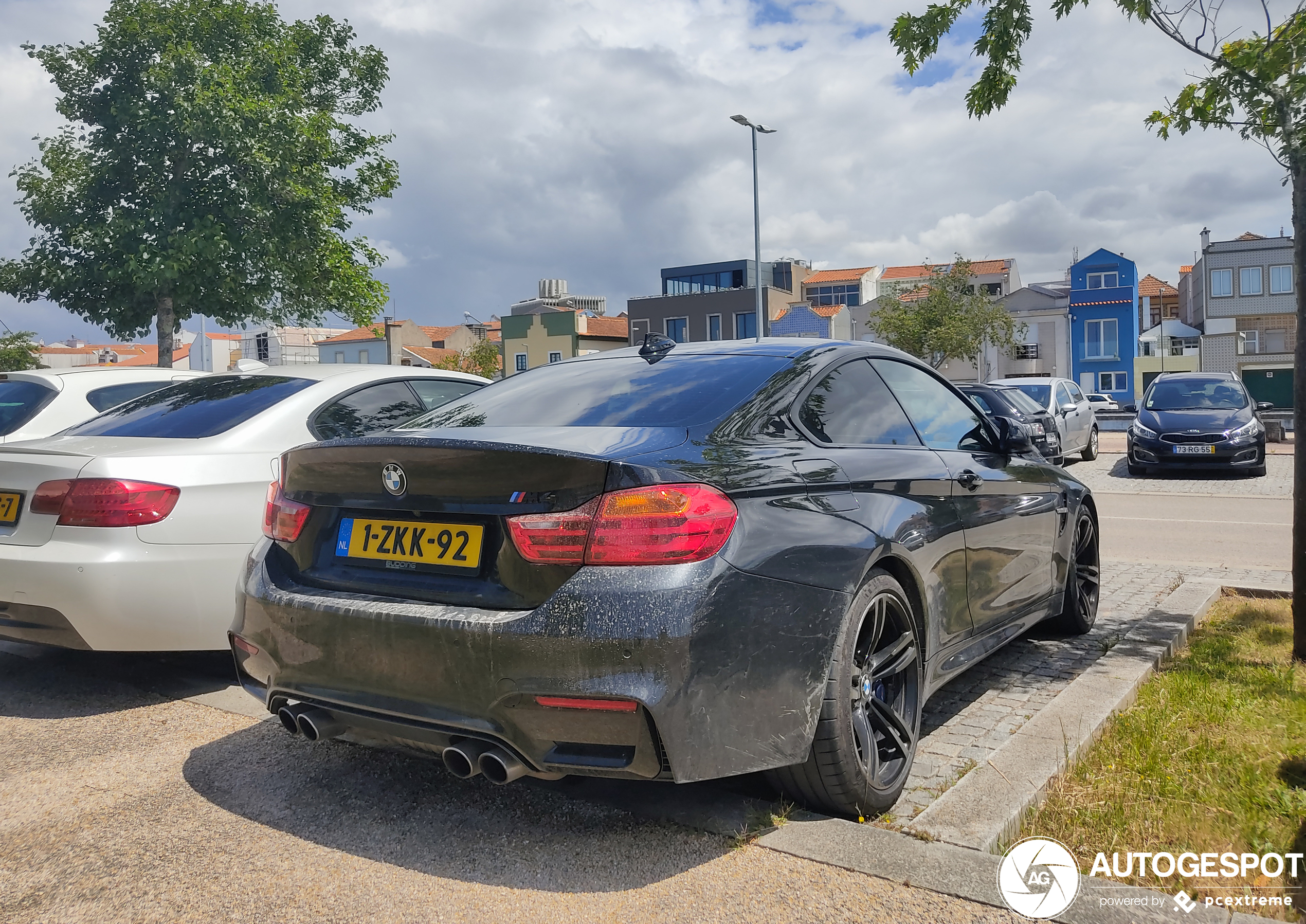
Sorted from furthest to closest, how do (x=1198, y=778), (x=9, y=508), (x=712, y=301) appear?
(x=712, y=301), (x=9, y=508), (x=1198, y=778)

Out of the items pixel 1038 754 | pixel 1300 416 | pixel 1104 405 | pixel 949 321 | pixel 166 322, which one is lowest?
pixel 1038 754

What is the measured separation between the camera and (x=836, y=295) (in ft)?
253

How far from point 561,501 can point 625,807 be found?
3.68 feet

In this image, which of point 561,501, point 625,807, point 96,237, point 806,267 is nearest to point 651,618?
point 561,501

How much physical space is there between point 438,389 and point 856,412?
3.03 metres

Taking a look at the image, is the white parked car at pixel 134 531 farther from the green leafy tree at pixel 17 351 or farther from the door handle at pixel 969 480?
the green leafy tree at pixel 17 351

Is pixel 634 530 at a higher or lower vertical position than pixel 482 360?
lower

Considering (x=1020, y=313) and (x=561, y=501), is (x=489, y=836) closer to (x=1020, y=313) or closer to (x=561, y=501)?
(x=561, y=501)

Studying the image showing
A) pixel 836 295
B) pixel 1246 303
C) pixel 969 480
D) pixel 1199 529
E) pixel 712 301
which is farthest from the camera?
pixel 836 295

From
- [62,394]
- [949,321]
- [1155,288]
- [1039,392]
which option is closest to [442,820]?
[62,394]

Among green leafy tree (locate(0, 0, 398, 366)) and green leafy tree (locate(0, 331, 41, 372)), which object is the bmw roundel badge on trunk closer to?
green leafy tree (locate(0, 0, 398, 366))

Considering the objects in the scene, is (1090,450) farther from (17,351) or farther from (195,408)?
(17,351)

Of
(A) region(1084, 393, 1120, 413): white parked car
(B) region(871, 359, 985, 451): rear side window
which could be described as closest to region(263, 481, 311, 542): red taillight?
(B) region(871, 359, 985, 451): rear side window

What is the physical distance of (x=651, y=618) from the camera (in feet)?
8.44
